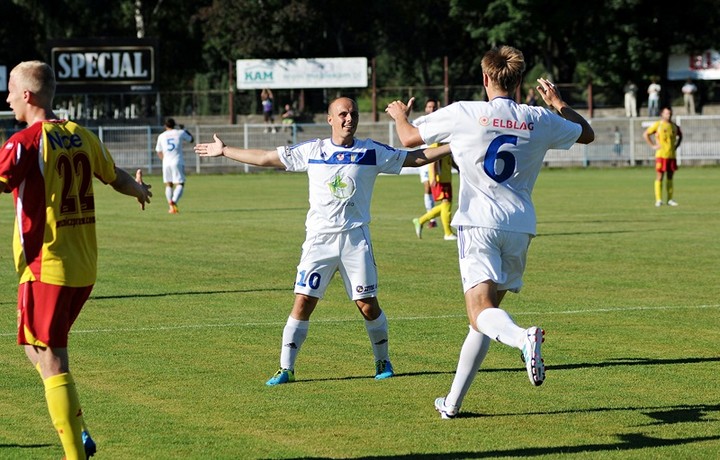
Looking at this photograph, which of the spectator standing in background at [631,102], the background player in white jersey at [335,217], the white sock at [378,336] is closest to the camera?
the background player in white jersey at [335,217]

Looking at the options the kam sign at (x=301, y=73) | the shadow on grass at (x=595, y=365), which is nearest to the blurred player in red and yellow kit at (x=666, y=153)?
the shadow on grass at (x=595, y=365)

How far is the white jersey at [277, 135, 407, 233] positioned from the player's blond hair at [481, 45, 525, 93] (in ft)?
6.08

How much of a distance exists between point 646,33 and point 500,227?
5574 centimetres

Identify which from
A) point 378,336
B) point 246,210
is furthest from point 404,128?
point 246,210

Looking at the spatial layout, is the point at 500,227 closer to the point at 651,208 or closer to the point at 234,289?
the point at 234,289

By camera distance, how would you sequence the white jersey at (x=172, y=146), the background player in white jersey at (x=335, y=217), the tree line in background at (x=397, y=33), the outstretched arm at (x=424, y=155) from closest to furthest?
the outstretched arm at (x=424, y=155), the background player in white jersey at (x=335, y=217), the white jersey at (x=172, y=146), the tree line in background at (x=397, y=33)

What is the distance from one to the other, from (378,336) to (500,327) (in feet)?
7.66

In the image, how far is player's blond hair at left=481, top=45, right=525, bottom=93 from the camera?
7.14 m

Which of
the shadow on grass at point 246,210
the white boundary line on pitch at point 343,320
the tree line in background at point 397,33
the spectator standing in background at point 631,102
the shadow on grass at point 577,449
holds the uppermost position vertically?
the tree line in background at point 397,33

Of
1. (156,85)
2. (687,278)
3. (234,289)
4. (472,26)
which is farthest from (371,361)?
(472,26)

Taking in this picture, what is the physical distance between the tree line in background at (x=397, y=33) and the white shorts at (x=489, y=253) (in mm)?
45512

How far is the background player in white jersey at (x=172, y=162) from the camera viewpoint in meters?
28.2

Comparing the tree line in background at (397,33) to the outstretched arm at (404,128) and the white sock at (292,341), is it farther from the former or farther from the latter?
the outstretched arm at (404,128)

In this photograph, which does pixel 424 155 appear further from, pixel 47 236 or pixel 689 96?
pixel 689 96
